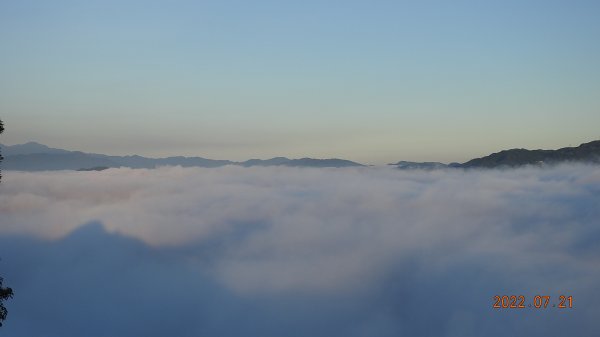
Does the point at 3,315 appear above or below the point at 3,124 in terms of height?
below
